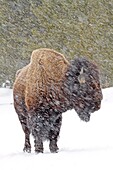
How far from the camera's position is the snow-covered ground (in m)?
6.39

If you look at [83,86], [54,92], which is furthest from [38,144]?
[83,86]

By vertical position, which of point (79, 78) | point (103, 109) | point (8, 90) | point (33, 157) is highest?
point (79, 78)

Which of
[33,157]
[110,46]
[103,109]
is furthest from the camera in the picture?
[110,46]

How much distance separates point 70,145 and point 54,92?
4.89ft

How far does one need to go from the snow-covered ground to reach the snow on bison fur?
30cm

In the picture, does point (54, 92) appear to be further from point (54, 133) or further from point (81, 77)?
point (54, 133)

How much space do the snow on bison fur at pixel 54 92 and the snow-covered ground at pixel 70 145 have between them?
0.30m

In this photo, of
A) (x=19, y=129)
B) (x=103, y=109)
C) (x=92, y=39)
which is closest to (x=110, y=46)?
(x=92, y=39)

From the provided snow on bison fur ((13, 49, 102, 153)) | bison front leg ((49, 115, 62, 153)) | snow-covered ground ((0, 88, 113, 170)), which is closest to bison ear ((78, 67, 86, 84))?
snow on bison fur ((13, 49, 102, 153))

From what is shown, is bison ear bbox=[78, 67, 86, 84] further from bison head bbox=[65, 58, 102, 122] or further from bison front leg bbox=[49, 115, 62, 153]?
bison front leg bbox=[49, 115, 62, 153]

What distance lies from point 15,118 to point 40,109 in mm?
5715

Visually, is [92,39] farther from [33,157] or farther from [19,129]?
[33,157]

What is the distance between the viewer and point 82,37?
70.3 feet

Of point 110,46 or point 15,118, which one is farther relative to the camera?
point 110,46
